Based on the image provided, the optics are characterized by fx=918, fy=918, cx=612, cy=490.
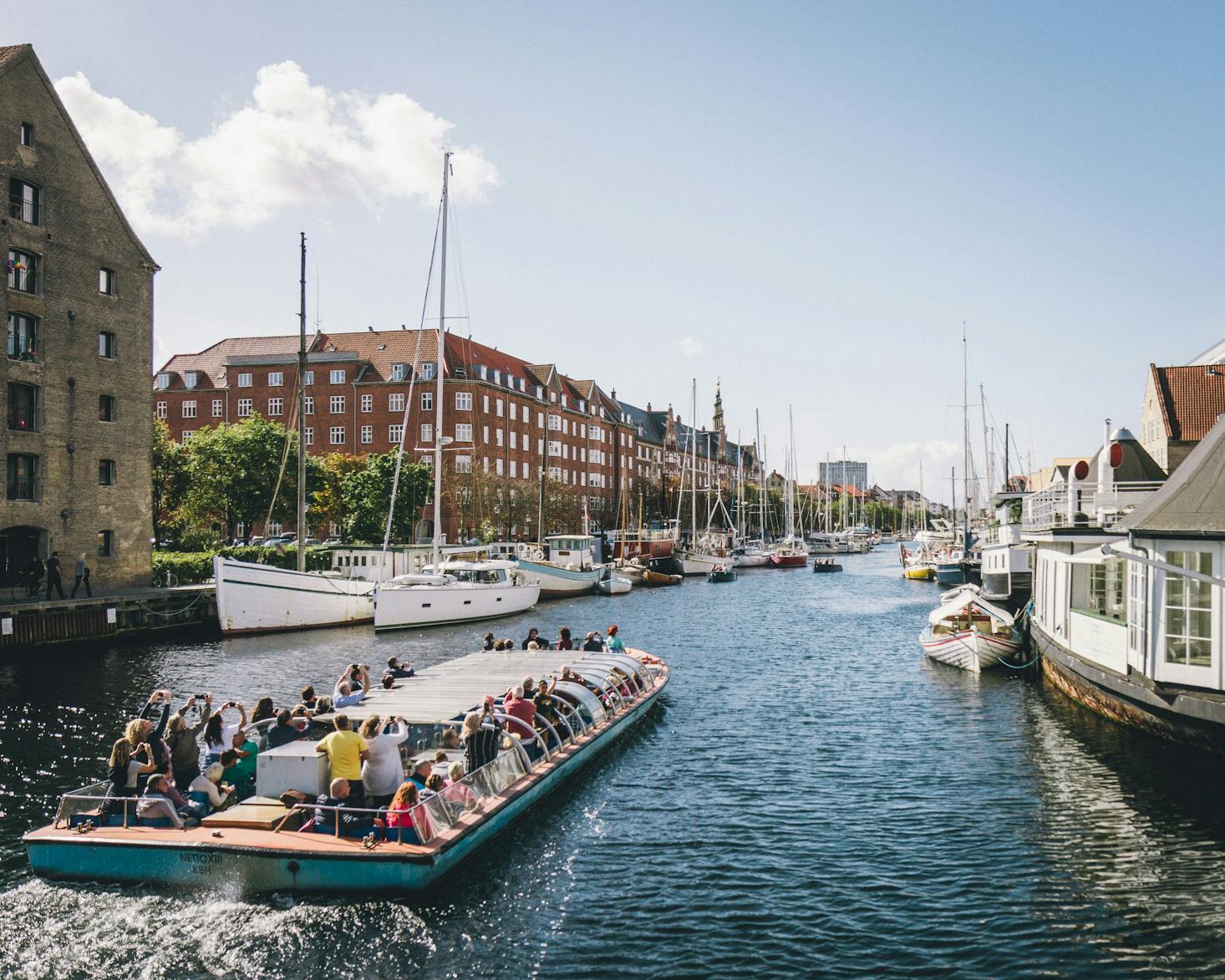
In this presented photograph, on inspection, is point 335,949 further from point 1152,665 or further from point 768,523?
point 768,523

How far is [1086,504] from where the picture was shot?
1120 inches

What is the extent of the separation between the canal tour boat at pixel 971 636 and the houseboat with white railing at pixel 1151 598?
6161 millimetres

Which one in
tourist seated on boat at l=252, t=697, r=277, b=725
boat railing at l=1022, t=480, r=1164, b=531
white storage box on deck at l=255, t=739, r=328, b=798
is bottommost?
white storage box on deck at l=255, t=739, r=328, b=798

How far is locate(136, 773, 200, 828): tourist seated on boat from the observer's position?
46.0ft

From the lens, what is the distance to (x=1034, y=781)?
19859 mm

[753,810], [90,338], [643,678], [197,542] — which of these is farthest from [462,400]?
[753,810]

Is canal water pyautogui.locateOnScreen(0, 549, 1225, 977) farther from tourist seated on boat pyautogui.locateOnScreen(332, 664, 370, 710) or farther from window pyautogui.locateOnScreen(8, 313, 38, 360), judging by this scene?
window pyautogui.locateOnScreen(8, 313, 38, 360)

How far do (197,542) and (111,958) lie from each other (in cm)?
5651

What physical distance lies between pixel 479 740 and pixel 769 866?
5.62 m

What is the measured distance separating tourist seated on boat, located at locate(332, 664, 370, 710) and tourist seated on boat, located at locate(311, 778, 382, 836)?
18.8 feet

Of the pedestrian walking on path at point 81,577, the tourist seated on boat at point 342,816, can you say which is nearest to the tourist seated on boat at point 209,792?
the tourist seated on boat at point 342,816

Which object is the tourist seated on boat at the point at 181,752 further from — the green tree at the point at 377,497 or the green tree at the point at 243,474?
the green tree at the point at 377,497

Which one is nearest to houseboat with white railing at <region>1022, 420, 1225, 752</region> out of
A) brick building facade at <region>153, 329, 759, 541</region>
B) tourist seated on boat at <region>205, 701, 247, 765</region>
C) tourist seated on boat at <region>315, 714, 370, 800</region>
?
tourist seated on boat at <region>315, 714, 370, 800</region>

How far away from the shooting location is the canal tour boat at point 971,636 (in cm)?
3406
